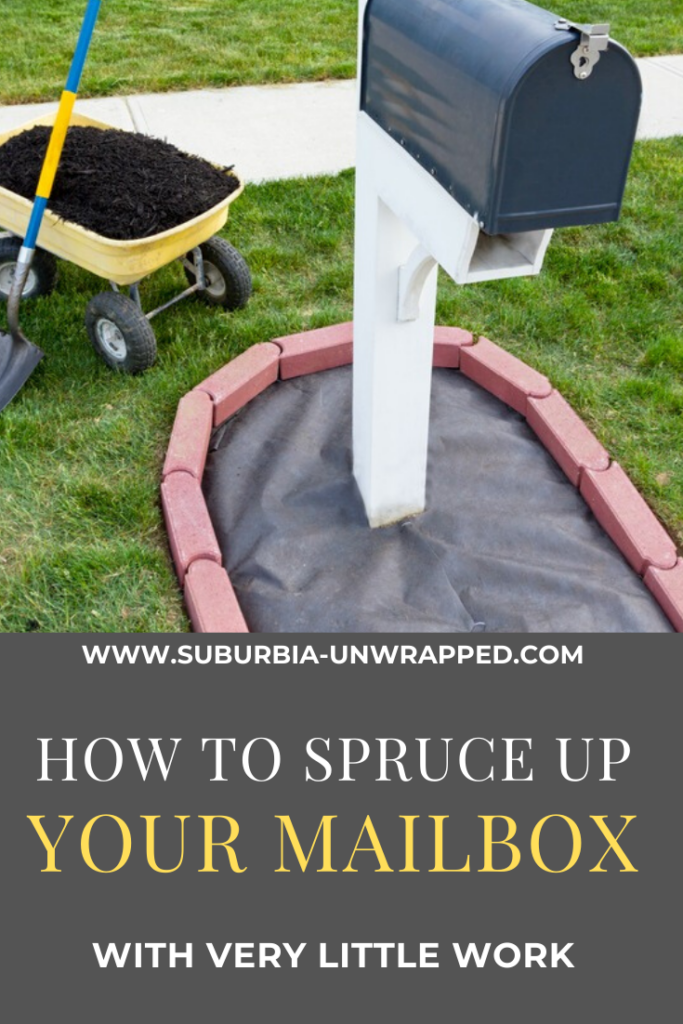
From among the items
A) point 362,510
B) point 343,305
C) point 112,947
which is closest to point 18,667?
point 112,947

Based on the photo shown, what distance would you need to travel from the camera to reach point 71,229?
315cm

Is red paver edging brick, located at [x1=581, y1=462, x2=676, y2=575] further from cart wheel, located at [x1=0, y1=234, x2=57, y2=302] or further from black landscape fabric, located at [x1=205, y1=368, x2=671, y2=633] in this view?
cart wheel, located at [x1=0, y1=234, x2=57, y2=302]

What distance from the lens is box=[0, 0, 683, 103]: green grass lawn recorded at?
598 centimetres

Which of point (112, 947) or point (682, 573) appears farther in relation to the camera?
point (682, 573)

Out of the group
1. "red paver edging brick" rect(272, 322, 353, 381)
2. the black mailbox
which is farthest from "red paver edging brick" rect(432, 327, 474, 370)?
the black mailbox

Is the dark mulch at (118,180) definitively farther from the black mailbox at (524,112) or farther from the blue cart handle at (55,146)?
the black mailbox at (524,112)

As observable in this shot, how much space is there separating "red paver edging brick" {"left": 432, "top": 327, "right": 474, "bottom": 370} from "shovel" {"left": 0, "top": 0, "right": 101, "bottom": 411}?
1333 mm

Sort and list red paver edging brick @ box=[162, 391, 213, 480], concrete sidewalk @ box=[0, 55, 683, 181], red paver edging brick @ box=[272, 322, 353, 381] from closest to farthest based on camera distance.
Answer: red paver edging brick @ box=[162, 391, 213, 480] → red paver edging brick @ box=[272, 322, 353, 381] → concrete sidewalk @ box=[0, 55, 683, 181]

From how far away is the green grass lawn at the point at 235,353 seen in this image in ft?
8.84

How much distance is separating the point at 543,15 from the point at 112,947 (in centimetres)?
182

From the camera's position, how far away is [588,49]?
1.58 meters

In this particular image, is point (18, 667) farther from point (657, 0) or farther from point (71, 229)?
point (657, 0)

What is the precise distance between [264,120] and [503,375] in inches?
113

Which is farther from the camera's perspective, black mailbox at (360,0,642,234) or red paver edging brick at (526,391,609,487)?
red paver edging brick at (526,391,609,487)
